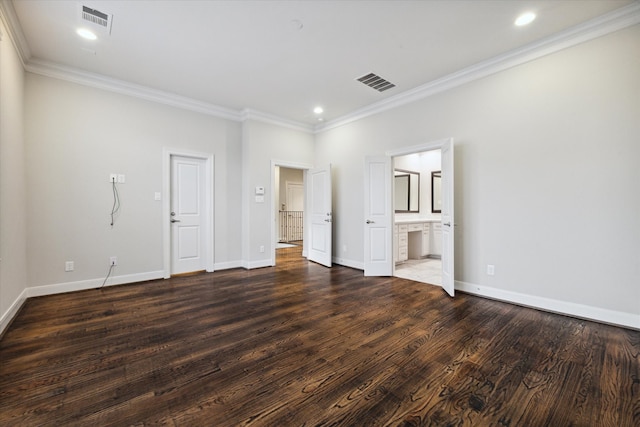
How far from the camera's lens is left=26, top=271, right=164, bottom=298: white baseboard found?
3539 mm

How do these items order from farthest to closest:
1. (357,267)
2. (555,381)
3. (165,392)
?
(357,267)
(555,381)
(165,392)

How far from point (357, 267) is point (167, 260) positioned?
134 inches

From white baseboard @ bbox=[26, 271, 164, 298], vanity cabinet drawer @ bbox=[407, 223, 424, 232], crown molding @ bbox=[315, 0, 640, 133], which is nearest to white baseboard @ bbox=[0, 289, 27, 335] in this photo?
white baseboard @ bbox=[26, 271, 164, 298]

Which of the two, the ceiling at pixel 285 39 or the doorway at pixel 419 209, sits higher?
the ceiling at pixel 285 39

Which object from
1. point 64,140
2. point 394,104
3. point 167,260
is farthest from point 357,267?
point 64,140

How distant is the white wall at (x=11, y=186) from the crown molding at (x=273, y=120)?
2.96 meters

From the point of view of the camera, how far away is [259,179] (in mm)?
5379

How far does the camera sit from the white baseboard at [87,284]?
3.54 m

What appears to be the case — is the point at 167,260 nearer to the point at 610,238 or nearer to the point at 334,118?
the point at 334,118

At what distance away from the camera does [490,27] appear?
286 centimetres

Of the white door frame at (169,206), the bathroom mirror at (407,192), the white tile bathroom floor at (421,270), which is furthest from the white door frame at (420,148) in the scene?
the white door frame at (169,206)

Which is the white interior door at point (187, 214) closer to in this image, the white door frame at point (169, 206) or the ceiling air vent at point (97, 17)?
the white door frame at point (169, 206)

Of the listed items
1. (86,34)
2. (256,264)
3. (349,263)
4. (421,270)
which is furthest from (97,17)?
(421,270)

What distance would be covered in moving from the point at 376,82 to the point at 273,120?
2.30 m
